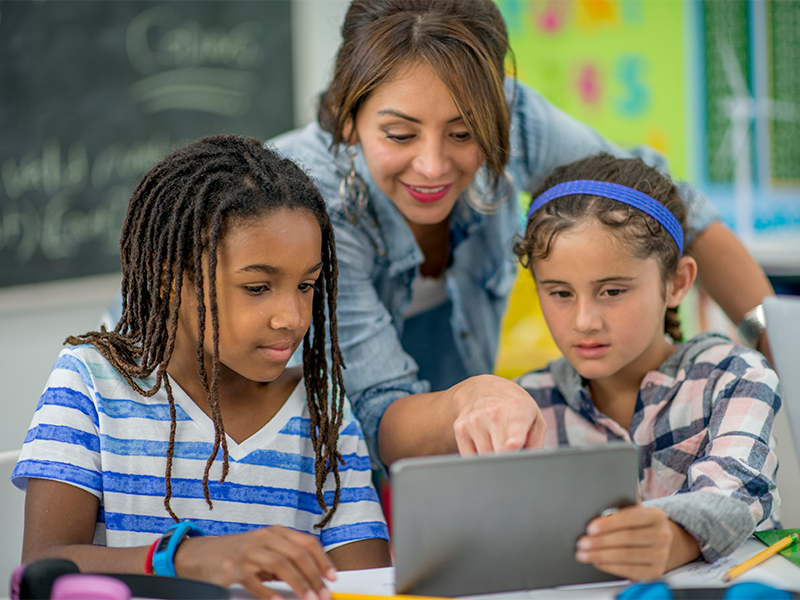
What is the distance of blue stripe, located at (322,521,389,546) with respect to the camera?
3.02ft

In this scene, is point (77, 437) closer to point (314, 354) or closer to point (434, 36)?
point (314, 354)

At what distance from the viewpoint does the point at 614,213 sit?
1073 millimetres

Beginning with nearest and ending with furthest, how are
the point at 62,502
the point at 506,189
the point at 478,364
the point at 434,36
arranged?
the point at 62,502, the point at 434,36, the point at 506,189, the point at 478,364

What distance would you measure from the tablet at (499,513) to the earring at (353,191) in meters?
0.63

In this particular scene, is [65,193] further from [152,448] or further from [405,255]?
[152,448]

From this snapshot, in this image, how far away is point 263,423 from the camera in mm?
966

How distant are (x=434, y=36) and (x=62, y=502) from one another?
75cm

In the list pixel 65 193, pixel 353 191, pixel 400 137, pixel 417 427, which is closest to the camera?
pixel 417 427

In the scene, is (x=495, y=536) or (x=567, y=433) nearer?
(x=495, y=536)

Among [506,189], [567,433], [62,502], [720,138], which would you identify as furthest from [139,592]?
[720,138]

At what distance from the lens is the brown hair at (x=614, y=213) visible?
1067mm

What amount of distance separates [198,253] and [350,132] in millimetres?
360

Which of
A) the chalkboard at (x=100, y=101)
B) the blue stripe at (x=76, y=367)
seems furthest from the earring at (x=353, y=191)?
the chalkboard at (x=100, y=101)

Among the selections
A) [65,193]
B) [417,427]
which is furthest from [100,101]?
[417,427]
